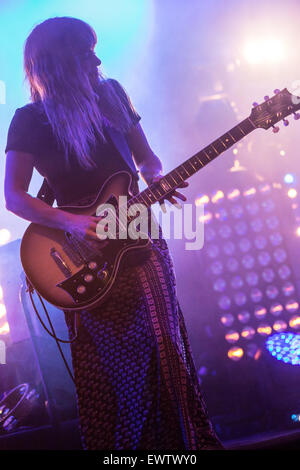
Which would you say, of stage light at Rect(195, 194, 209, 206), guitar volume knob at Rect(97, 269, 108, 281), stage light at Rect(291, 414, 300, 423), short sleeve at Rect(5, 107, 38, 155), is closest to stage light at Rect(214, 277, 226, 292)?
stage light at Rect(195, 194, 209, 206)

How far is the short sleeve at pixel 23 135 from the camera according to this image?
6.17ft

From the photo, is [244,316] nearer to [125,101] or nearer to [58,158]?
[125,101]

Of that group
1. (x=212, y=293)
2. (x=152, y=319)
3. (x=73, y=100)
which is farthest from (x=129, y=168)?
(x=212, y=293)

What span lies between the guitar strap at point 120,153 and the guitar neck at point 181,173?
0.12 m

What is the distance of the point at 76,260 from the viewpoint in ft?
5.87

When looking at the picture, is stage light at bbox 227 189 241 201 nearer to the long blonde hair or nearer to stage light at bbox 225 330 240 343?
stage light at bbox 225 330 240 343

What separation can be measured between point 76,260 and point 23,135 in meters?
0.70

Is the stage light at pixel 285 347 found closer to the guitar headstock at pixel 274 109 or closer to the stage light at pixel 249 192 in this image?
the stage light at pixel 249 192

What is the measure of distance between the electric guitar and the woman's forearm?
0.07 meters

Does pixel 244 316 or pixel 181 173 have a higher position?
pixel 181 173

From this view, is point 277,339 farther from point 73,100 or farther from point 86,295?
point 73,100

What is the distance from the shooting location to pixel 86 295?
170 cm

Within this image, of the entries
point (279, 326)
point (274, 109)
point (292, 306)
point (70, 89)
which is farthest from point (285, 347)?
point (70, 89)
